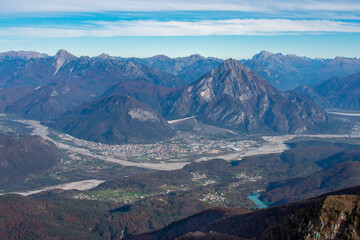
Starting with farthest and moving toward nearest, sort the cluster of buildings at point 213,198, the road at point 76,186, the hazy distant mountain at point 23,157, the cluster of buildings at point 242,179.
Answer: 1. the hazy distant mountain at point 23,157
2. the cluster of buildings at point 242,179
3. the road at point 76,186
4. the cluster of buildings at point 213,198

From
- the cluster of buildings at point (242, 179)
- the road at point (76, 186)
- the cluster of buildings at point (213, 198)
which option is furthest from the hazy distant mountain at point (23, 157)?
the cluster of buildings at point (242, 179)

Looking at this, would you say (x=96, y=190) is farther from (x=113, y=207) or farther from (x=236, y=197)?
(x=236, y=197)

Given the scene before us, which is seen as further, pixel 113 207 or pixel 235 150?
pixel 235 150

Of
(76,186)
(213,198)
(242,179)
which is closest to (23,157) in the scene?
(76,186)

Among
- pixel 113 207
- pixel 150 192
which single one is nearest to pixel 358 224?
pixel 113 207

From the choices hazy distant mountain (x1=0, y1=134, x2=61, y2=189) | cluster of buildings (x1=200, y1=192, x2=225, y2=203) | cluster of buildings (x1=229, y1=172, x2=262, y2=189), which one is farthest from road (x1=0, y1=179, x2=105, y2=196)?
cluster of buildings (x1=229, y1=172, x2=262, y2=189)

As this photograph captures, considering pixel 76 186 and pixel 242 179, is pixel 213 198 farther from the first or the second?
pixel 76 186

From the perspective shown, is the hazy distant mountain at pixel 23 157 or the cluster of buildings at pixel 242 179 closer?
the cluster of buildings at pixel 242 179

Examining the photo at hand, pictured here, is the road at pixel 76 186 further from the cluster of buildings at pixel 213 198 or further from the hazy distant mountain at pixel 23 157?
the cluster of buildings at pixel 213 198
